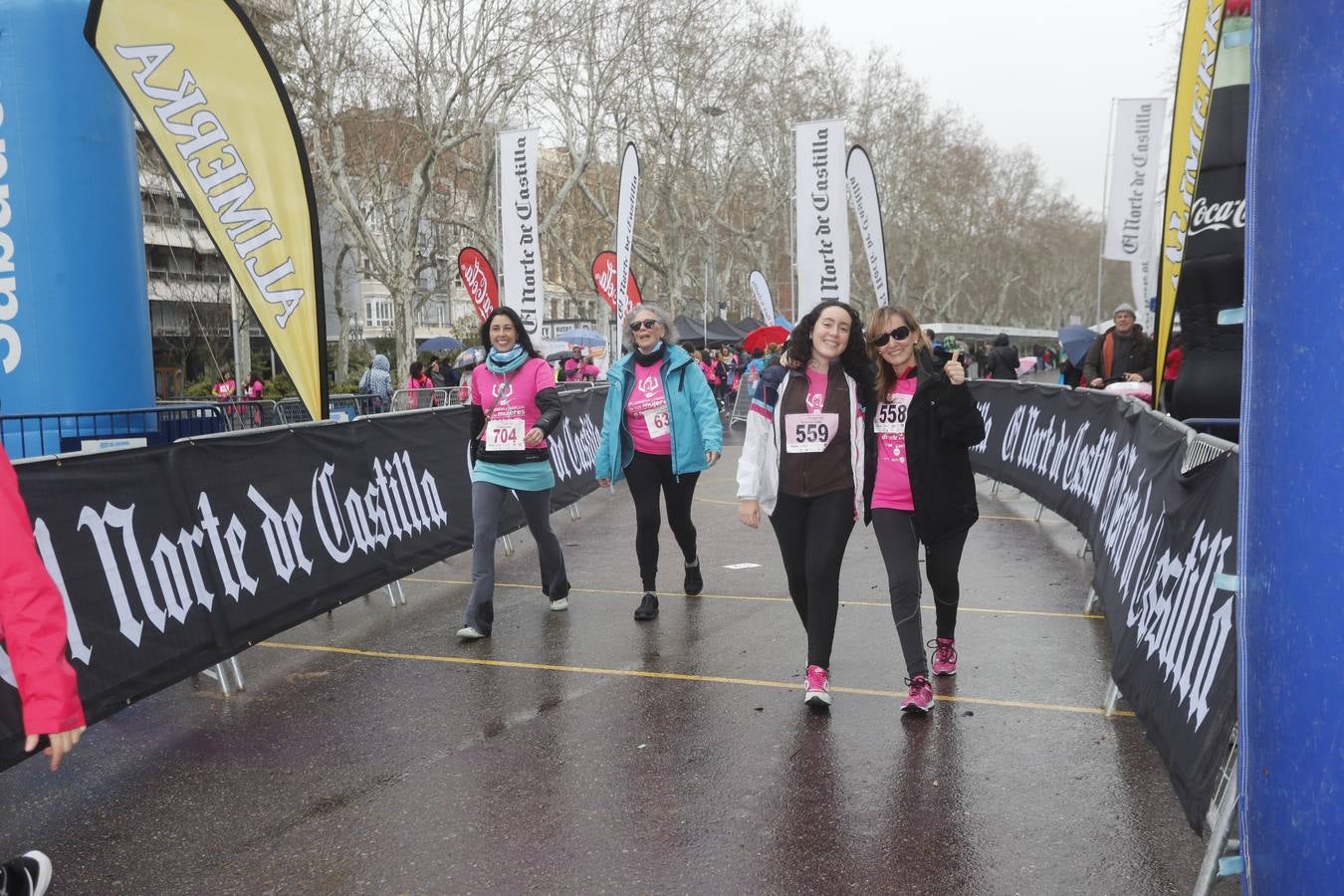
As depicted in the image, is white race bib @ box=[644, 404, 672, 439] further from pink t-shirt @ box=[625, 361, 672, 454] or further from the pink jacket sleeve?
the pink jacket sleeve

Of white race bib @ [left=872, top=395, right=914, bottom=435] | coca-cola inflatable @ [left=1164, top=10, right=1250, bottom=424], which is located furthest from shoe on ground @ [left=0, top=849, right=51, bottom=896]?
coca-cola inflatable @ [left=1164, top=10, right=1250, bottom=424]

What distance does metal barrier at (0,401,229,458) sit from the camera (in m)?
8.83

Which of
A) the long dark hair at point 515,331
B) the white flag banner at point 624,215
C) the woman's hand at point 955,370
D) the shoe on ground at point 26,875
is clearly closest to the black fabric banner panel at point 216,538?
the long dark hair at point 515,331

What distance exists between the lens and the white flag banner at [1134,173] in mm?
18406

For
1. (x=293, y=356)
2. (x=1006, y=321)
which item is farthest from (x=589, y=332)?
(x=1006, y=321)

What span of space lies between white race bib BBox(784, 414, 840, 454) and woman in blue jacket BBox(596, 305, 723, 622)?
170 centimetres

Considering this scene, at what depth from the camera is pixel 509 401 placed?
662cm

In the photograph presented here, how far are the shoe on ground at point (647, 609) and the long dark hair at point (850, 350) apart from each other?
2388 millimetres

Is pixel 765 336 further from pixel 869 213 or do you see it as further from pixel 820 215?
pixel 820 215

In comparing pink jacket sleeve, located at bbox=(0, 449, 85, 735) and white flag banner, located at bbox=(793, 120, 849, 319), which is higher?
white flag banner, located at bbox=(793, 120, 849, 319)

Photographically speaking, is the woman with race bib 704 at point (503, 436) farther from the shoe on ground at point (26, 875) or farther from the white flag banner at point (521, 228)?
the white flag banner at point (521, 228)

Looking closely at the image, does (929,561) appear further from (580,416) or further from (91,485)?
(580,416)

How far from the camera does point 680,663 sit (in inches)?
233

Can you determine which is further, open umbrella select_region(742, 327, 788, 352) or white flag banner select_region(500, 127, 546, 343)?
open umbrella select_region(742, 327, 788, 352)
